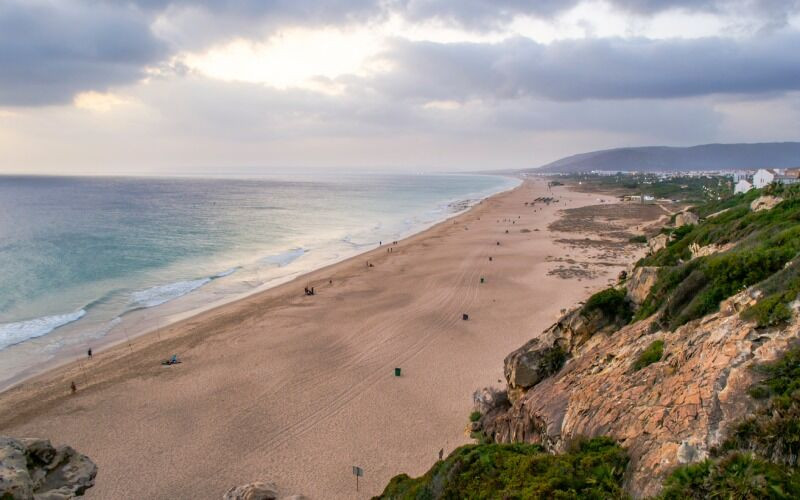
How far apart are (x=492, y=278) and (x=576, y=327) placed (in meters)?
22.5

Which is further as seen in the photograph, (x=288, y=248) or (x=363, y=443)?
(x=288, y=248)

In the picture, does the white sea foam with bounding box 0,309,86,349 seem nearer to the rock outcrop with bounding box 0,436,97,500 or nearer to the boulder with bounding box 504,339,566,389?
the rock outcrop with bounding box 0,436,97,500

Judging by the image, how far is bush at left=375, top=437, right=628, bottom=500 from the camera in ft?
19.1

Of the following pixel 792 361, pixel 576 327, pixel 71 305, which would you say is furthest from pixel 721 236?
pixel 71 305

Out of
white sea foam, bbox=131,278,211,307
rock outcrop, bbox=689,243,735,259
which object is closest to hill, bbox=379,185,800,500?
rock outcrop, bbox=689,243,735,259

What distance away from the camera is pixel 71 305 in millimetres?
30984

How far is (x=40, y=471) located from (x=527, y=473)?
9185 millimetres

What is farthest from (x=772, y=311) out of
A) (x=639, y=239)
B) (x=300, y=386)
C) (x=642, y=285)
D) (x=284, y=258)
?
(x=639, y=239)

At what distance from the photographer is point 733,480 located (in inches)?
179

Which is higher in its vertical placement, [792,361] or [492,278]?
[792,361]

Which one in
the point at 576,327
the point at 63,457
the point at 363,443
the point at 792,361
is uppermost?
the point at 792,361

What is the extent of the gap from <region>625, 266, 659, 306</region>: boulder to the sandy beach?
727cm

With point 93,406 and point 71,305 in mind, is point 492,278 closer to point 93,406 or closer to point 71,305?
point 93,406

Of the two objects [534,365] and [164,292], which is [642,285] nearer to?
[534,365]
